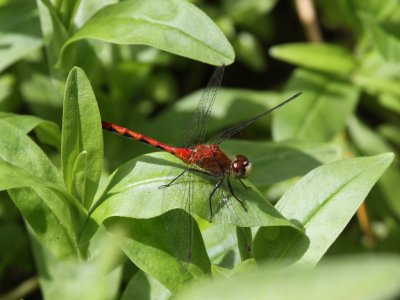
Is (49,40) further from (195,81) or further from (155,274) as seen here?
(195,81)

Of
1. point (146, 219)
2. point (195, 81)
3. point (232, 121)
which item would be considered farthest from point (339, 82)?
point (146, 219)

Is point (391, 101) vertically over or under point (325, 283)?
under

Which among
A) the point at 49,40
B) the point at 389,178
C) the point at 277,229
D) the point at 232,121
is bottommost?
the point at 389,178

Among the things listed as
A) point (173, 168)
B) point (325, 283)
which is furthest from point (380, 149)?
point (325, 283)

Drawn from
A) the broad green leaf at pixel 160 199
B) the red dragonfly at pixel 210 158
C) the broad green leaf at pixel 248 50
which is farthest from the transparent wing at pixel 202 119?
the broad green leaf at pixel 248 50

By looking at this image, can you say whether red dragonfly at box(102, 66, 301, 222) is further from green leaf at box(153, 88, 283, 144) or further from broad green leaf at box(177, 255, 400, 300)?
broad green leaf at box(177, 255, 400, 300)

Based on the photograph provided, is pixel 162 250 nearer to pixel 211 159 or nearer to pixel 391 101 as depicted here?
pixel 211 159
